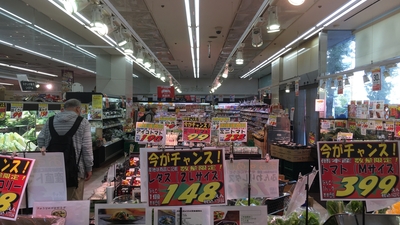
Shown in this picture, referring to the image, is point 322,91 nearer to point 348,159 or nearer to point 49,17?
point 348,159

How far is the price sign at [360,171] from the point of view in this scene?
1583 mm

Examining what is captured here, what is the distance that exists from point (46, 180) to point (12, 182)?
19 centimetres

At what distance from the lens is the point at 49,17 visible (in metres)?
7.16

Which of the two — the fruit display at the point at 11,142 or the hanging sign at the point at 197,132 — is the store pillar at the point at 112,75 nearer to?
the fruit display at the point at 11,142

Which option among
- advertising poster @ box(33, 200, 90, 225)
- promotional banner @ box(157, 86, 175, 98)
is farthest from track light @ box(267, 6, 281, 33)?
promotional banner @ box(157, 86, 175, 98)

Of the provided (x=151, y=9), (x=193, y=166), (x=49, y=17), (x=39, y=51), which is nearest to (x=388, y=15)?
(x=151, y=9)

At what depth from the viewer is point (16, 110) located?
16.2ft

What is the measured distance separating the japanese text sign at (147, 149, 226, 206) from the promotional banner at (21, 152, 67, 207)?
58 centimetres

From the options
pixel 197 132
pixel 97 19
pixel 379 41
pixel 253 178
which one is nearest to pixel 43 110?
pixel 97 19

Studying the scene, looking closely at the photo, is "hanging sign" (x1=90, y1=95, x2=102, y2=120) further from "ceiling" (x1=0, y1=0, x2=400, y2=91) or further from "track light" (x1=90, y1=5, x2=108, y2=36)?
"track light" (x1=90, y1=5, x2=108, y2=36)

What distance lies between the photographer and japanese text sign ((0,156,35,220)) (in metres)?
1.38

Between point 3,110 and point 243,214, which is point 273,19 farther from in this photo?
point 3,110

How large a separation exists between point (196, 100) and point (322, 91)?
1159cm

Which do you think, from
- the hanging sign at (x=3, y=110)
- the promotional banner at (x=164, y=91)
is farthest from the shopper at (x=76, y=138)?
the promotional banner at (x=164, y=91)
